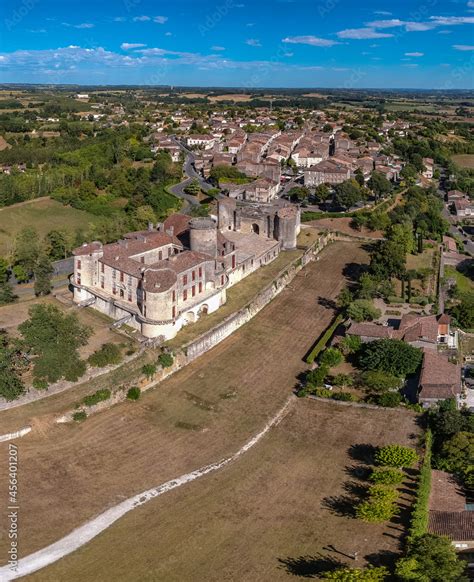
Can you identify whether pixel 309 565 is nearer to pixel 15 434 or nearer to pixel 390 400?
pixel 390 400

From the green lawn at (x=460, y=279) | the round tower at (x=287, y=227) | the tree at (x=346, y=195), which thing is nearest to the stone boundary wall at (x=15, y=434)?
the round tower at (x=287, y=227)

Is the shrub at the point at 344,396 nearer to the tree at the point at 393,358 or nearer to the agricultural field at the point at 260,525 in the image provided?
the tree at the point at 393,358

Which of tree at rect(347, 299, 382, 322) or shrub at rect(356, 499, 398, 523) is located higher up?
tree at rect(347, 299, 382, 322)

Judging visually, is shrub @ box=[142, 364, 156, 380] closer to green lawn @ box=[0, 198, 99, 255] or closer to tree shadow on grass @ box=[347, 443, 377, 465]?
tree shadow on grass @ box=[347, 443, 377, 465]

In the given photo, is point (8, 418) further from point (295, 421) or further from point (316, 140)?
point (316, 140)

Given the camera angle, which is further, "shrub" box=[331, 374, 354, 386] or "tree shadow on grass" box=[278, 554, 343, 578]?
"shrub" box=[331, 374, 354, 386]

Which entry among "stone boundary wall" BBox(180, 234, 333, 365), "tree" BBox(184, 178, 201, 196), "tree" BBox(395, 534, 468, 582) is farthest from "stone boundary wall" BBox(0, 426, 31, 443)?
"tree" BBox(184, 178, 201, 196)

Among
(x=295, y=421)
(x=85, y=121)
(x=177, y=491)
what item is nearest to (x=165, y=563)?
(x=177, y=491)
